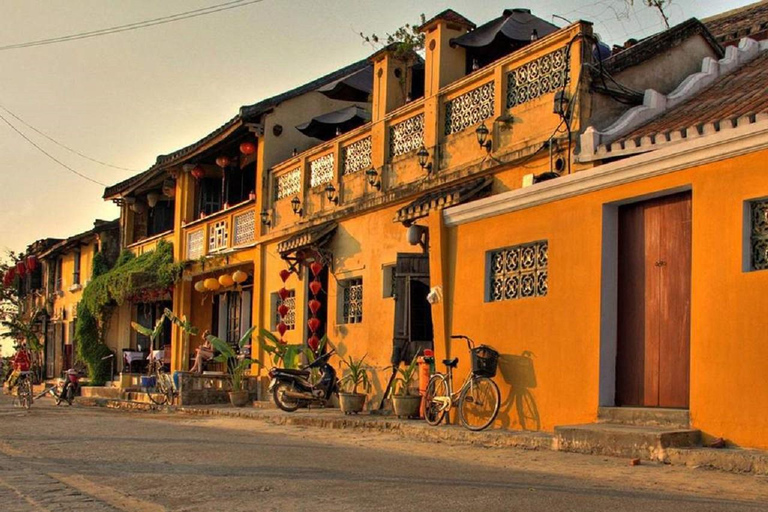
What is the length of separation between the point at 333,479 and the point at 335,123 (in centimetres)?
1341

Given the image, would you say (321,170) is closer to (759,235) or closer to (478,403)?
(478,403)

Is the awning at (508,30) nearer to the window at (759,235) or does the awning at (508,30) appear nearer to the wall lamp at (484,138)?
the wall lamp at (484,138)

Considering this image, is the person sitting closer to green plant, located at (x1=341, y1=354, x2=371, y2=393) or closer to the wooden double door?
green plant, located at (x1=341, y1=354, x2=371, y2=393)

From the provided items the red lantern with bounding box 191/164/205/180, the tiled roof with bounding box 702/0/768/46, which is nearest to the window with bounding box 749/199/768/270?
the tiled roof with bounding box 702/0/768/46

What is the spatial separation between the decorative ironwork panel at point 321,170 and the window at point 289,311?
8.60 ft

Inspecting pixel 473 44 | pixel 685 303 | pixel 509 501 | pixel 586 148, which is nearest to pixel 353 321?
pixel 473 44

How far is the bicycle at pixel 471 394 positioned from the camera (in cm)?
1223

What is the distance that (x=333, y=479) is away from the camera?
8055mm

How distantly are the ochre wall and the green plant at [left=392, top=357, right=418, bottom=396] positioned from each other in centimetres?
195

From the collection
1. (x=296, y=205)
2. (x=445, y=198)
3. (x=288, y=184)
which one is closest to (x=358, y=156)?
(x=296, y=205)

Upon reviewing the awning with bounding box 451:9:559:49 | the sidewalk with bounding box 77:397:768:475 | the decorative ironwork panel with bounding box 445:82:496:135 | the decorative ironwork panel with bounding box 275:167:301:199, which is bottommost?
the sidewalk with bounding box 77:397:768:475

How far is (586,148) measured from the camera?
12.5 metres

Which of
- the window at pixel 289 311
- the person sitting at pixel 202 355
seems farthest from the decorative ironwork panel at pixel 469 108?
the person sitting at pixel 202 355

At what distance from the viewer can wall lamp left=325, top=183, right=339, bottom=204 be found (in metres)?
19.3
